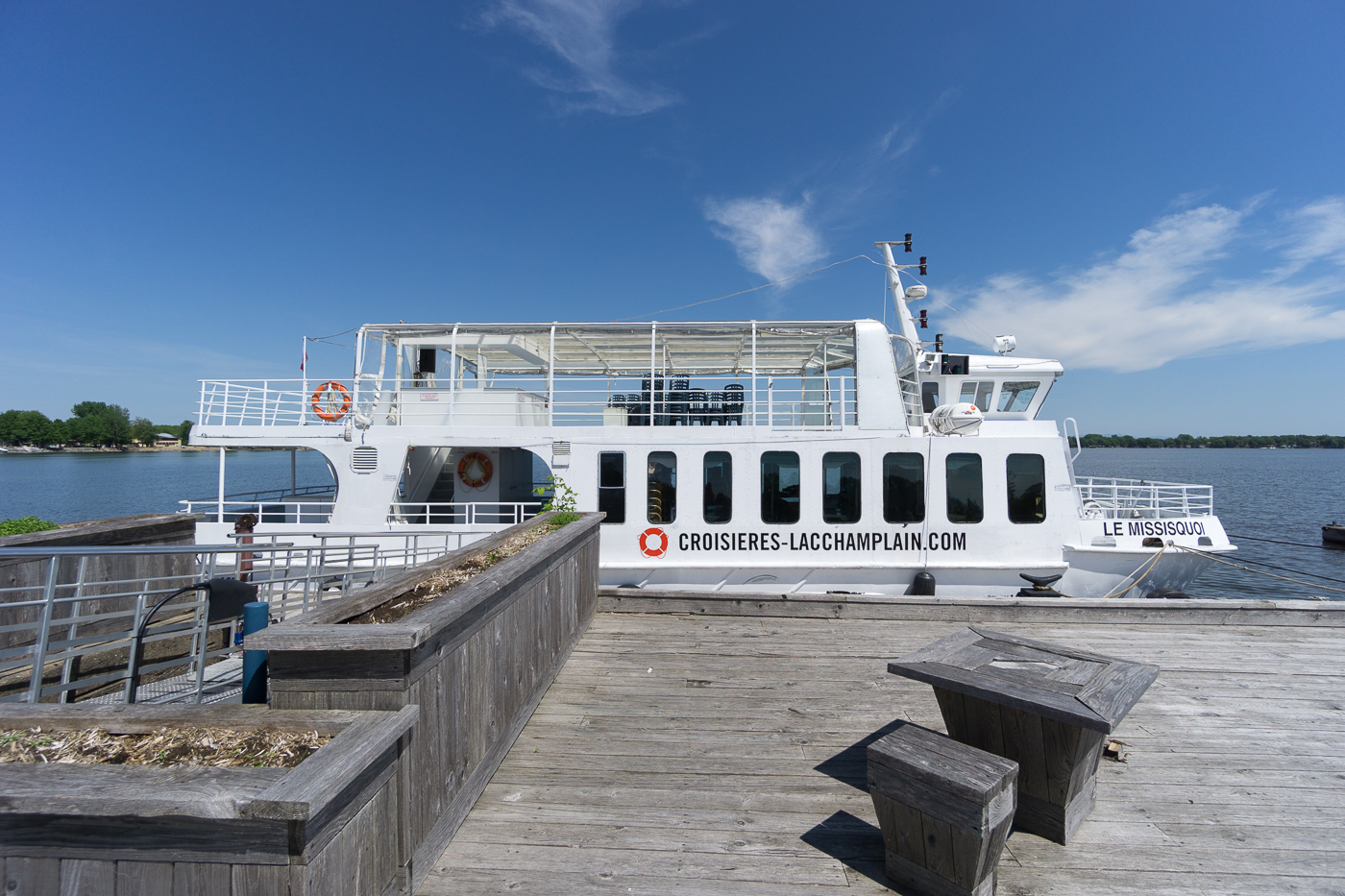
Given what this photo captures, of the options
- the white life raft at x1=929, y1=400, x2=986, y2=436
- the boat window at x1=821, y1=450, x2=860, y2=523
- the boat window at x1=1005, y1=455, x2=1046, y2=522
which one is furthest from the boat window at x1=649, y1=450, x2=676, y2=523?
the boat window at x1=1005, y1=455, x2=1046, y2=522

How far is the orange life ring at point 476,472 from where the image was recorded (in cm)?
1165

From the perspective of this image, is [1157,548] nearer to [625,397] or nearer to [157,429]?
[625,397]

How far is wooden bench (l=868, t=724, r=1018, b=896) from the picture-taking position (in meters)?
2.13

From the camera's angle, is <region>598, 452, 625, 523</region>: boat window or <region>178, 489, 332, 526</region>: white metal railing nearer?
<region>178, 489, 332, 526</region>: white metal railing

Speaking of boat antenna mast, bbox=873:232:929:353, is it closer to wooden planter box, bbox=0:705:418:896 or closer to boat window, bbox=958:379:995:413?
boat window, bbox=958:379:995:413

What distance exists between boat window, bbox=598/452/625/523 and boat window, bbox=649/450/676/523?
0.48 m

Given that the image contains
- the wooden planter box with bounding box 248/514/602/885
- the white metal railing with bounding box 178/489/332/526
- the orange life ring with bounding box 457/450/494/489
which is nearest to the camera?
the wooden planter box with bounding box 248/514/602/885

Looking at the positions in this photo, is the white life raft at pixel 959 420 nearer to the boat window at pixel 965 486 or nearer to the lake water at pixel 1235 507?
the boat window at pixel 965 486

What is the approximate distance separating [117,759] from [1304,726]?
587 centimetres

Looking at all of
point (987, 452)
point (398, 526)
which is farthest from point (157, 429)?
point (987, 452)

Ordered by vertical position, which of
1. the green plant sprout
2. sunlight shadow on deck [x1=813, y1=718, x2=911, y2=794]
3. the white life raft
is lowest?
sunlight shadow on deck [x1=813, y1=718, x2=911, y2=794]

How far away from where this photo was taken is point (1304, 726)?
12.4 feet

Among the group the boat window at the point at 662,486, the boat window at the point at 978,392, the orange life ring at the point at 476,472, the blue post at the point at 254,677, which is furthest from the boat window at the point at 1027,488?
the blue post at the point at 254,677

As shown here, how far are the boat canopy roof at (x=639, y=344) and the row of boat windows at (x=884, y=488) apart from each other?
2093 mm
